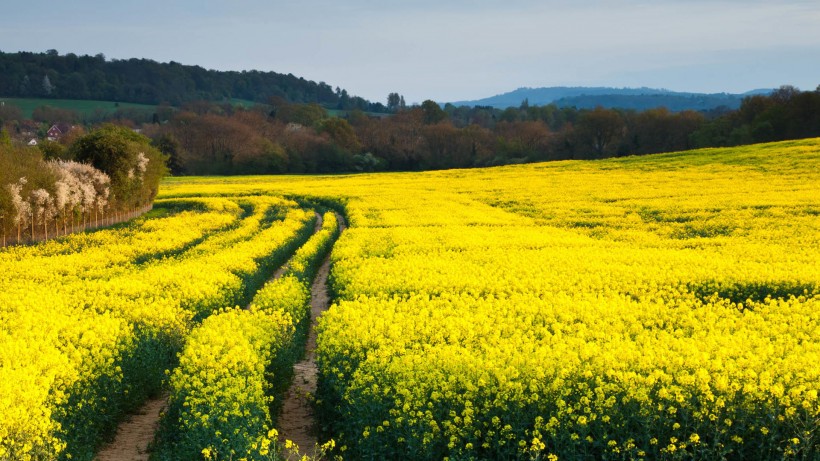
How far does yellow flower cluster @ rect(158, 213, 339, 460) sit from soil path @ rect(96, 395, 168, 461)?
535 mm

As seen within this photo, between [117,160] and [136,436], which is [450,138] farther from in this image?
[136,436]

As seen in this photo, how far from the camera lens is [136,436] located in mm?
10164

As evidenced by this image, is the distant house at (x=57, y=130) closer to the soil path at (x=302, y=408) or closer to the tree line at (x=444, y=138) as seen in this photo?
the tree line at (x=444, y=138)

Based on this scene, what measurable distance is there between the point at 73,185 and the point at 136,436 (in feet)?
91.0

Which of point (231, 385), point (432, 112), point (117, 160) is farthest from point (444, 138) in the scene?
point (231, 385)

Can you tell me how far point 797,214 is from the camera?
88.4 feet

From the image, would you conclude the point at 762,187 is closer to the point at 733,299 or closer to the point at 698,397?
the point at 733,299

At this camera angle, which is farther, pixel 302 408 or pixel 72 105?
pixel 72 105

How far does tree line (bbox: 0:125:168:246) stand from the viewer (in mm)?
28938

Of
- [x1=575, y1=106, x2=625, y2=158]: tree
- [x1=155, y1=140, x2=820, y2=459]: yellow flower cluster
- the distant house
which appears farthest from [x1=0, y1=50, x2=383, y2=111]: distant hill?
[x1=155, y1=140, x2=820, y2=459]: yellow flower cluster

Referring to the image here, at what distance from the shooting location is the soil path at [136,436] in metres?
9.50

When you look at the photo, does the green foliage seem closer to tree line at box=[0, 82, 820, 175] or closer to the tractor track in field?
tree line at box=[0, 82, 820, 175]

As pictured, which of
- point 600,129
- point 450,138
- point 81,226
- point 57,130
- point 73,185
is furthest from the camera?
point 57,130

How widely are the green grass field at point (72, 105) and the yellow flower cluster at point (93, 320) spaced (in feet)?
460
